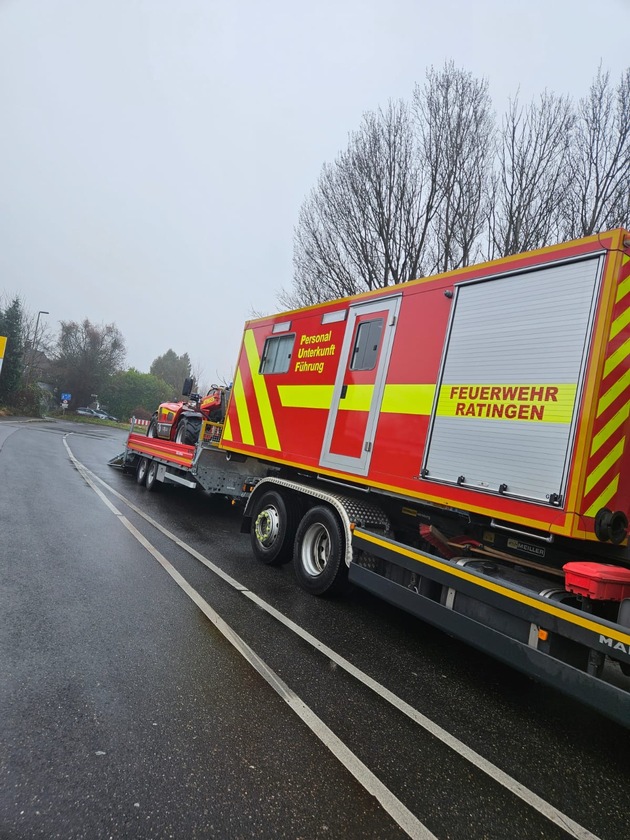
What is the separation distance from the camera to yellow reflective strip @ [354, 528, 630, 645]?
Answer: 2943 mm

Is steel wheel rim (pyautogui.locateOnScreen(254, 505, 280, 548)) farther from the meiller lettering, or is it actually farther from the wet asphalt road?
the meiller lettering

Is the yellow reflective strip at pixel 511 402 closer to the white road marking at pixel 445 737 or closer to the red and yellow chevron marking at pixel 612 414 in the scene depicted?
the red and yellow chevron marking at pixel 612 414

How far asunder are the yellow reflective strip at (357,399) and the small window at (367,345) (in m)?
0.23

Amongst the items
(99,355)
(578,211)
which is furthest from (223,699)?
(99,355)

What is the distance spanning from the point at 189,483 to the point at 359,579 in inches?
219

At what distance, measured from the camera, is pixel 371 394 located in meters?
5.61

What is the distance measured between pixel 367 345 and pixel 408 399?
1.05 m

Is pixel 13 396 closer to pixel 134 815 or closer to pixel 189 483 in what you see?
pixel 189 483

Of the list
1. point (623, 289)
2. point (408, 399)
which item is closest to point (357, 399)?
point (408, 399)

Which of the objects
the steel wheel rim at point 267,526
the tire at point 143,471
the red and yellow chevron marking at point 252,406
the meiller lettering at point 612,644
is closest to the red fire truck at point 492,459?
the meiller lettering at point 612,644

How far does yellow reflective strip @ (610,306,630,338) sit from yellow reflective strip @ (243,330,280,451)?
14.3ft

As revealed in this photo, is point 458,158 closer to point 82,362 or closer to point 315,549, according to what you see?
point 315,549

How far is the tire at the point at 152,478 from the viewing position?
483 inches

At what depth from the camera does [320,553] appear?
6.00m
